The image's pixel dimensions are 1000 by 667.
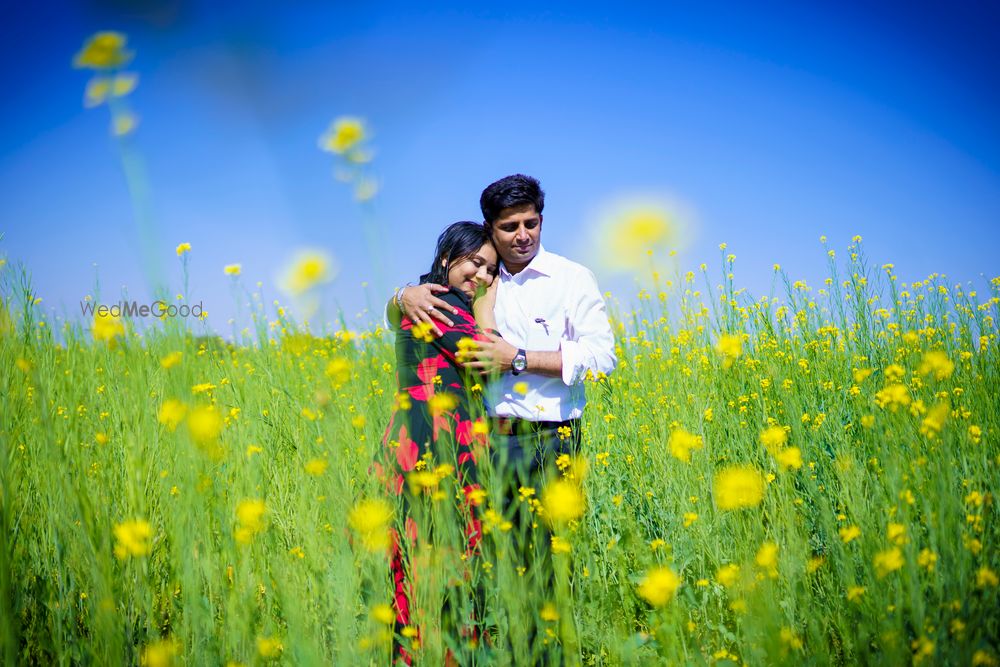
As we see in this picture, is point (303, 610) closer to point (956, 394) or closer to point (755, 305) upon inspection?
point (956, 394)

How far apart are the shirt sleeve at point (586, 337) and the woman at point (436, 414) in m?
0.30

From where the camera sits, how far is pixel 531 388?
5.98 ft

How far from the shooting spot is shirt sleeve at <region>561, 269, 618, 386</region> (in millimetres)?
1776

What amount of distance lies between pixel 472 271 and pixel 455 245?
0.11 m

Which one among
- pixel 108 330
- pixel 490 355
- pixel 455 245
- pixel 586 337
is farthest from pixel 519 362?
pixel 108 330

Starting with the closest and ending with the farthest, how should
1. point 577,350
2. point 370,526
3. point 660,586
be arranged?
1. point 660,586
2. point 370,526
3. point 577,350

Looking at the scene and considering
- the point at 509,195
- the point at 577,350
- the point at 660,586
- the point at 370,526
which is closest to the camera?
the point at 660,586

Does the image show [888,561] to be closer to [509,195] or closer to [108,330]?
[509,195]

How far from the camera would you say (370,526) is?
1.20m

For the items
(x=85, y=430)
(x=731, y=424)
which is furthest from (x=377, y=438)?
(x=731, y=424)

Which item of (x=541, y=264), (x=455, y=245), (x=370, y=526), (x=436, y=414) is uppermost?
(x=455, y=245)

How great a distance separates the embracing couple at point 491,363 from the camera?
1.60 metres

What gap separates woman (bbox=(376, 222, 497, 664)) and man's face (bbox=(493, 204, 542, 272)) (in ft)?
0.21

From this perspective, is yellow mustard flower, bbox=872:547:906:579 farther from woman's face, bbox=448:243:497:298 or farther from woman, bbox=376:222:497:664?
woman's face, bbox=448:243:497:298
